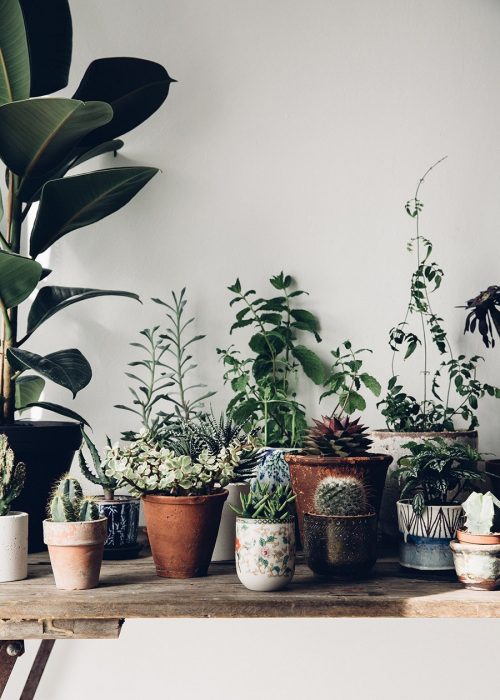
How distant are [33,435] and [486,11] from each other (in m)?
1.56

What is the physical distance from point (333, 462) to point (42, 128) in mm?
831

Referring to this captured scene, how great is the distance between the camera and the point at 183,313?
1.88 m

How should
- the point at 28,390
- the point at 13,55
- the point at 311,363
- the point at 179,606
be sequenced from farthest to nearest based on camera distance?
the point at 311,363
the point at 28,390
the point at 13,55
the point at 179,606

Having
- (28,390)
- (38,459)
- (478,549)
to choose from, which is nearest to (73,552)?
(38,459)

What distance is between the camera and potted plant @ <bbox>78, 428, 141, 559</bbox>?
142cm

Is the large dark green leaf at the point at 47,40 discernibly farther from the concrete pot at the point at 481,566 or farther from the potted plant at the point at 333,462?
the concrete pot at the point at 481,566

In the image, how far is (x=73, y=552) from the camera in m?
1.21

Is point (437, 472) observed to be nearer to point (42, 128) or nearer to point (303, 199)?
point (303, 199)

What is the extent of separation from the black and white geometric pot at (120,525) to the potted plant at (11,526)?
17 centimetres

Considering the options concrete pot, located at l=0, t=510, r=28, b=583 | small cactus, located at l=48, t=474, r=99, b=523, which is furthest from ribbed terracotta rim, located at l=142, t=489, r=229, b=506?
concrete pot, located at l=0, t=510, r=28, b=583

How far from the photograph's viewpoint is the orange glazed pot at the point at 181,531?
1.29 meters

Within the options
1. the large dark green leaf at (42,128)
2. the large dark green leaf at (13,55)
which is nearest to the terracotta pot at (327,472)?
the large dark green leaf at (42,128)

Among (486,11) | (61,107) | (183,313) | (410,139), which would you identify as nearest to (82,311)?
(183,313)

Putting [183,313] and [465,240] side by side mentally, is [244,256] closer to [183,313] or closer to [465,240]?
[183,313]
